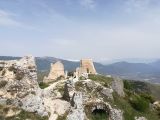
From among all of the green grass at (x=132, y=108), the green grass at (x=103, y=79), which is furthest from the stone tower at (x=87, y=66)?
the green grass at (x=132, y=108)

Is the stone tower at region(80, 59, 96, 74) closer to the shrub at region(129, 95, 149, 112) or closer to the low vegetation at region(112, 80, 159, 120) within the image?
the low vegetation at region(112, 80, 159, 120)

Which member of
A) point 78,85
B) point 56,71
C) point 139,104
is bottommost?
point 139,104

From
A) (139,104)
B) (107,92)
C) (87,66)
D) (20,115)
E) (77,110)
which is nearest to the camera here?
(20,115)

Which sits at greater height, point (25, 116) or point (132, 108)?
point (25, 116)

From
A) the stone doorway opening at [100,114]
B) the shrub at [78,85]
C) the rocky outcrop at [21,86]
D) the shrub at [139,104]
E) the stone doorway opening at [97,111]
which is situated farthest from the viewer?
the shrub at [139,104]

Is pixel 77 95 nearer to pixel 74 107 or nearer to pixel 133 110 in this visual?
pixel 74 107

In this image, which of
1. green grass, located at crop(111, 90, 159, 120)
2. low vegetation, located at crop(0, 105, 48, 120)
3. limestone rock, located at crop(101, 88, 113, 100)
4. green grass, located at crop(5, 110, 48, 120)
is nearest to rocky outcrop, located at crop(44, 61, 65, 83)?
green grass, located at crop(111, 90, 159, 120)

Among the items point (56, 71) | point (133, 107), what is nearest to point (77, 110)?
point (133, 107)

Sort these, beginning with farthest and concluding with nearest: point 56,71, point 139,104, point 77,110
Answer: point 56,71, point 139,104, point 77,110

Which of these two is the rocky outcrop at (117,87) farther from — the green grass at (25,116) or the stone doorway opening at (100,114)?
the green grass at (25,116)

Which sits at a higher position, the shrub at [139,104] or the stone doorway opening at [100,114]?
the shrub at [139,104]

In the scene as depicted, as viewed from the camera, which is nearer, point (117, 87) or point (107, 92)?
point (107, 92)

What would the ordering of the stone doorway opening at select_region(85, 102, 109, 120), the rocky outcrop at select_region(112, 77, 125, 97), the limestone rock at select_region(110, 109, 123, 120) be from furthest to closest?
the rocky outcrop at select_region(112, 77, 125, 97)
the limestone rock at select_region(110, 109, 123, 120)
the stone doorway opening at select_region(85, 102, 109, 120)

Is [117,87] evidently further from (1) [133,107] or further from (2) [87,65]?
(2) [87,65]
